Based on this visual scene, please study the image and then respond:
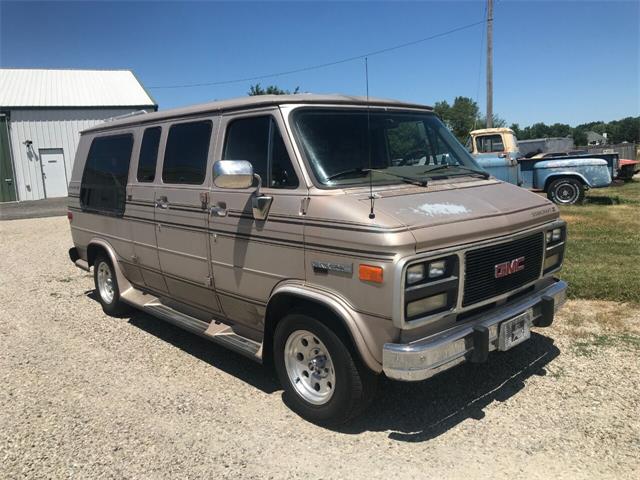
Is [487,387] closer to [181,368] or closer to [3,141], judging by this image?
[181,368]

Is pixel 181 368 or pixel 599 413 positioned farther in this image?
pixel 181 368

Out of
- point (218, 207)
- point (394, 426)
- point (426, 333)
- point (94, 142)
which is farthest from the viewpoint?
point (94, 142)

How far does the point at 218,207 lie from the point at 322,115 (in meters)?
1.15

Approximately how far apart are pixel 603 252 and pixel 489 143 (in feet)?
27.2

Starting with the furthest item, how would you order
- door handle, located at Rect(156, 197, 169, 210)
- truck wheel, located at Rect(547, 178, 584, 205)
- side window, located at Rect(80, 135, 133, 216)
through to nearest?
truck wheel, located at Rect(547, 178, 584, 205) → side window, located at Rect(80, 135, 133, 216) → door handle, located at Rect(156, 197, 169, 210)

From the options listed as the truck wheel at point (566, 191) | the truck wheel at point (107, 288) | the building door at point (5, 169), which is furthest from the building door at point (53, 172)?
the truck wheel at point (566, 191)

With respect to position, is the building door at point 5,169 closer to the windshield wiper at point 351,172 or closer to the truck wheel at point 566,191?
the truck wheel at point 566,191

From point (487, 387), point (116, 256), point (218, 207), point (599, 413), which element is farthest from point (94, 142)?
point (599, 413)

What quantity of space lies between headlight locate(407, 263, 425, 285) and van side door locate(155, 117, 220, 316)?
2.04 meters

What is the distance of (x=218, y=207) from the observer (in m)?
4.39

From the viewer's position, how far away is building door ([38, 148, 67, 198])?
1042 inches

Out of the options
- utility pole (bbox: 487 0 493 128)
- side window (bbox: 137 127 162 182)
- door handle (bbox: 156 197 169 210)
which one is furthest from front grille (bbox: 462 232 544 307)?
utility pole (bbox: 487 0 493 128)

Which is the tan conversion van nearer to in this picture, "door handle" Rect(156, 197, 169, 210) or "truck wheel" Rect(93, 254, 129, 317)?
"door handle" Rect(156, 197, 169, 210)

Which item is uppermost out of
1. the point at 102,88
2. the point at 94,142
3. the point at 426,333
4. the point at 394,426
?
the point at 102,88
